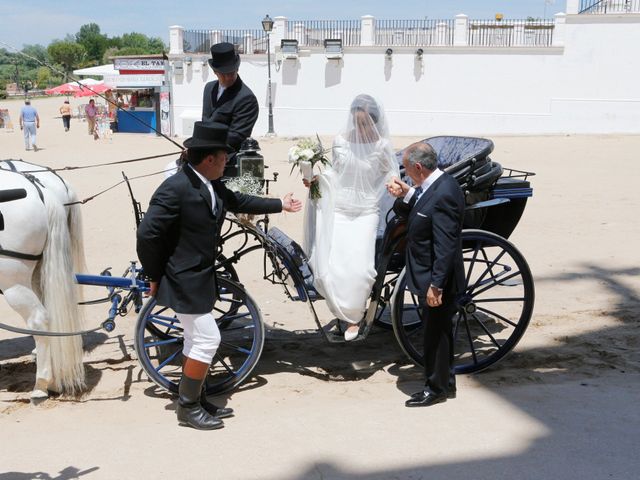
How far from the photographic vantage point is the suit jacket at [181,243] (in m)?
4.12

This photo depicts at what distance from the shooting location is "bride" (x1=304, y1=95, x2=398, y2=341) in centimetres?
496

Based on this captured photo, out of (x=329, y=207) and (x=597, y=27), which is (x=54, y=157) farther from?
(x=597, y=27)

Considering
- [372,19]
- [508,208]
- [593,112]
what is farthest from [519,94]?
[508,208]

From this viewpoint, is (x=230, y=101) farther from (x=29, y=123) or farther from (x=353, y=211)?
(x=29, y=123)

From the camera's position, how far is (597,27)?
86.4 feet

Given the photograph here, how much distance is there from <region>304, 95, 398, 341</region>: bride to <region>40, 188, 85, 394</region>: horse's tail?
1705 mm

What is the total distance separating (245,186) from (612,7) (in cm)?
2581

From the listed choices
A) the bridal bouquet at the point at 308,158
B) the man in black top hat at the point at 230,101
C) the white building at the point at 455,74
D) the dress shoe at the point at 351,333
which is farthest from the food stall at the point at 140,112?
the dress shoe at the point at 351,333

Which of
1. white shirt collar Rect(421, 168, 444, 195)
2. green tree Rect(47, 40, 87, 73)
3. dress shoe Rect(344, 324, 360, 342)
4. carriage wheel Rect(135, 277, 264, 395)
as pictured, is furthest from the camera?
green tree Rect(47, 40, 87, 73)

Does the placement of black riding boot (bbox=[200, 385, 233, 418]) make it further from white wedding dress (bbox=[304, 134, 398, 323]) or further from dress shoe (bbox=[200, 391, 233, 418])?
white wedding dress (bbox=[304, 134, 398, 323])

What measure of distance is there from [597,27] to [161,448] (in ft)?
87.0

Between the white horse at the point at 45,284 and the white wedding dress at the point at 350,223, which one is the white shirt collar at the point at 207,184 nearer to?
the white wedding dress at the point at 350,223

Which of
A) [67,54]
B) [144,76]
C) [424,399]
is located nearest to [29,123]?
[144,76]

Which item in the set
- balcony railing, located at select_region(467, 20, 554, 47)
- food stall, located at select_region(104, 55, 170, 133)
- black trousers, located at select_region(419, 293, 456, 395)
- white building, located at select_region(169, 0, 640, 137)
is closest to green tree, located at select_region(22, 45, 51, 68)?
black trousers, located at select_region(419, 293, 456, 395)
